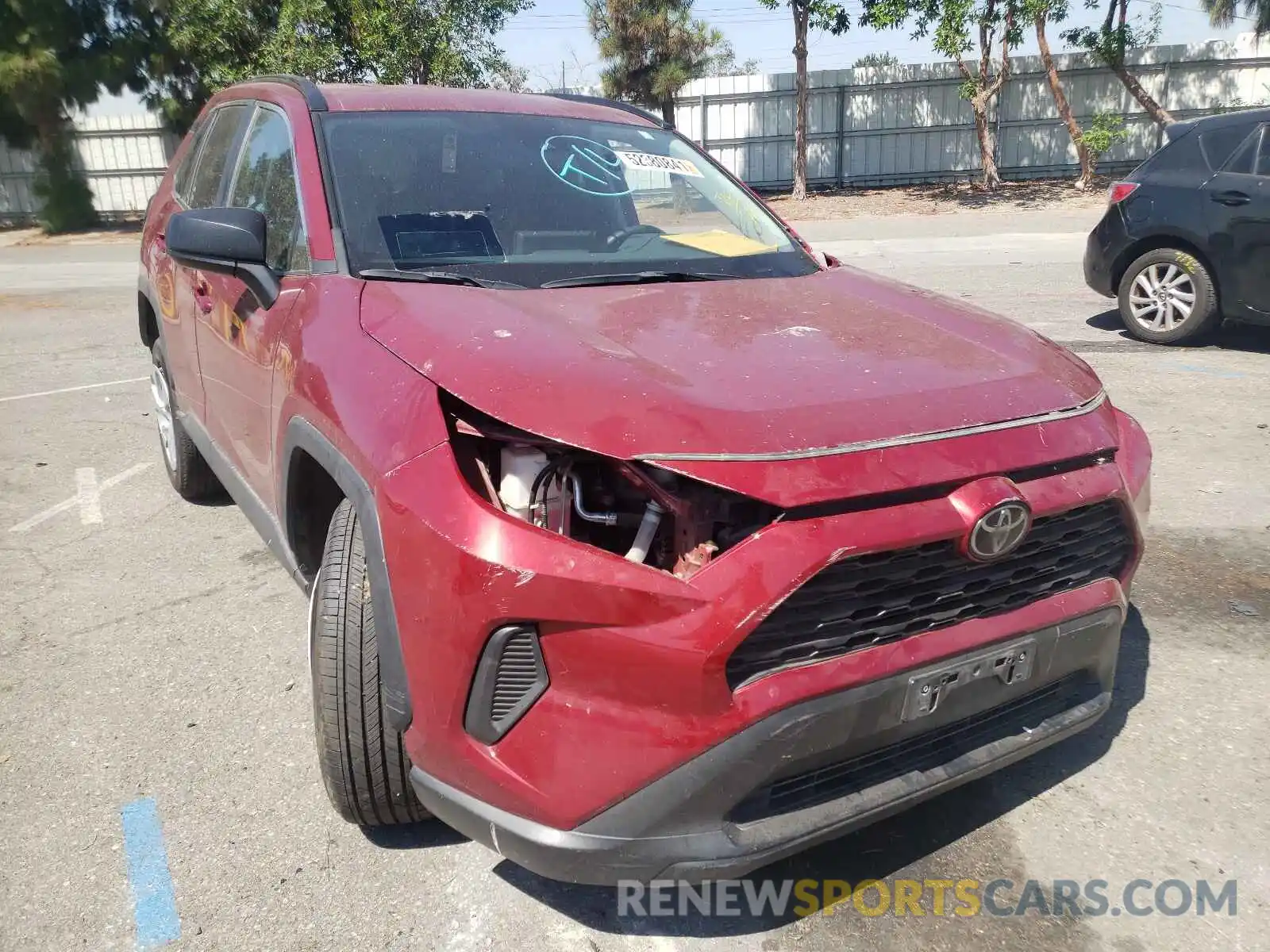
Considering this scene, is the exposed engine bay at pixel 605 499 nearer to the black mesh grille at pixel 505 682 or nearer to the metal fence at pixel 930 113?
the black mesh grille at pixel 505 682

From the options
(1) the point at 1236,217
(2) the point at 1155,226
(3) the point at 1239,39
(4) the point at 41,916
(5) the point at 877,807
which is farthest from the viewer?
(3) the point at 1239,39

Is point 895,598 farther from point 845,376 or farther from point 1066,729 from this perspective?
point 1066,729

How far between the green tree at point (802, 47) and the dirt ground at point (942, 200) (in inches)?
25.1

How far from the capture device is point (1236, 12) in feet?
101

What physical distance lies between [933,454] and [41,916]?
2.16 meters

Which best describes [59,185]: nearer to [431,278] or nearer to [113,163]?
[113,163]

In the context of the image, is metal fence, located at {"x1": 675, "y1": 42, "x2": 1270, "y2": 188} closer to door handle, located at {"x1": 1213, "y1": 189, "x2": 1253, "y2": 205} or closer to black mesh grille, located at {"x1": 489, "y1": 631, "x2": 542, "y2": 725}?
door handle, located at {"x1": 1213, "y1": 189, "x2": 1253, "y2": 205}

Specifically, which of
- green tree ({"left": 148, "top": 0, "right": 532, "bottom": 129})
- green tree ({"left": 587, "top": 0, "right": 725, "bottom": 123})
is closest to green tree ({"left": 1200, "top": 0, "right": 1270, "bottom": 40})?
green tree ({"left": 587, "top": 0, "right": 725, "bottom": 123})

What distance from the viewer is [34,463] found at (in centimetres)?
551

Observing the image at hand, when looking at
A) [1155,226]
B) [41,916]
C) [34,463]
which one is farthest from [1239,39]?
[41,916]

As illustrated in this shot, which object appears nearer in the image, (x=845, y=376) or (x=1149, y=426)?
(x=845, y=376)

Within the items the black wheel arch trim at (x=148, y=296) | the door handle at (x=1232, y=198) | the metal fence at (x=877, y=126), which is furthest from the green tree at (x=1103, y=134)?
the black wheel arch trim at (x=148, y=296)

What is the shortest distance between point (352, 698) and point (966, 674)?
129 cm

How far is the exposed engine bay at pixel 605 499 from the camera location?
1.88 metres
